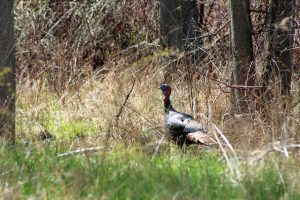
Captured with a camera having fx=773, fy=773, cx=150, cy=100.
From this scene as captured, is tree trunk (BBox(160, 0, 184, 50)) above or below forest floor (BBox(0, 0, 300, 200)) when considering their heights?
above

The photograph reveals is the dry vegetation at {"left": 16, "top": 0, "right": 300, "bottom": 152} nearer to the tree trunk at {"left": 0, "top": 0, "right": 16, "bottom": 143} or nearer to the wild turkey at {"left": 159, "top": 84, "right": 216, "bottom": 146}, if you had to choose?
the wild turkey at {"left": 159, "top": 84, "right": 216, "bottom": 146}

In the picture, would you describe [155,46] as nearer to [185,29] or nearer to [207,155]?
[185,29]

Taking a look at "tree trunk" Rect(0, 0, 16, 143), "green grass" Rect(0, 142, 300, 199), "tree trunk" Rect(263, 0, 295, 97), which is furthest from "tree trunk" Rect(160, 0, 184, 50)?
"green grass" Rect(0, 142, 300, 199)

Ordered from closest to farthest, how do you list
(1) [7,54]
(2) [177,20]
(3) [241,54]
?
1. (1) [7,54]
2. (3) [241,54]
3. (2) [177,20]

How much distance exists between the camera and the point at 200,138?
7.69m

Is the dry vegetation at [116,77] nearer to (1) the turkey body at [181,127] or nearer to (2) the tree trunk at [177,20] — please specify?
(1) the turkey body at [181,127]

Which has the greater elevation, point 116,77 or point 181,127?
point 116,77

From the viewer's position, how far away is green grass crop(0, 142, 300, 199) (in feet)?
16.6

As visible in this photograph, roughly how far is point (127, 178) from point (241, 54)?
376 cm

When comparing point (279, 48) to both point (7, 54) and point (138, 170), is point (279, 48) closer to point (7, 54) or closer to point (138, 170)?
point (7, 54)

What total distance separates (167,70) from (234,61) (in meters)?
1.76

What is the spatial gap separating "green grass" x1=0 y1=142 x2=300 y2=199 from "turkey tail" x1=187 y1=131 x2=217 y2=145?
49.5 inches

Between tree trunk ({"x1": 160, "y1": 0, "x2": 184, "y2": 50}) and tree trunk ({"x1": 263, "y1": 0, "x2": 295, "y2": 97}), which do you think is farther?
tree trunk ({"x1": 160, "y1": 0, "x2": 184, "y2": 50})

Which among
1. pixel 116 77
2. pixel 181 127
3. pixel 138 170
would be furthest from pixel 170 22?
pixel 138 170
